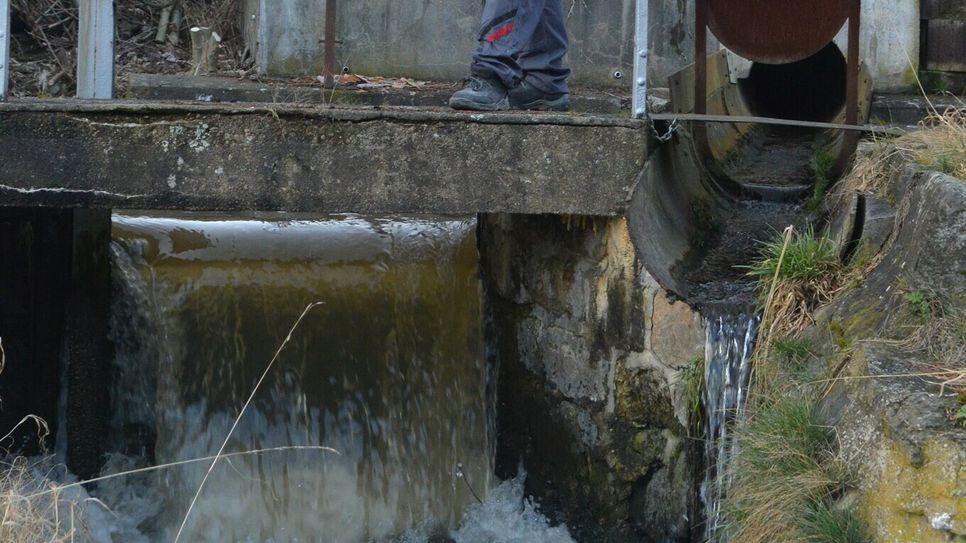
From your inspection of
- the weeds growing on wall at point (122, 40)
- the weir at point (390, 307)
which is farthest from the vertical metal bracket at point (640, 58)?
the weeds growing on wall at point (122, 40)

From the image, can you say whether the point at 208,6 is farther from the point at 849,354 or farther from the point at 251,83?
the point at 849,354

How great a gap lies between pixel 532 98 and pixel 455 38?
2.94m

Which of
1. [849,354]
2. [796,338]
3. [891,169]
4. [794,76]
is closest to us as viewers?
[849,354]

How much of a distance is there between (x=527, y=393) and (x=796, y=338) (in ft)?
4.75

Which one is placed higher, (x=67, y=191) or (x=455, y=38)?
(x=455, y=38)

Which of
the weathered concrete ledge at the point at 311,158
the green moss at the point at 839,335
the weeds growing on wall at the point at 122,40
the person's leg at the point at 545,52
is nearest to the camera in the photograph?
the green moss at the point at 839,335

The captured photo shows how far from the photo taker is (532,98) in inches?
172

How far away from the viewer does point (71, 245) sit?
15.5ft

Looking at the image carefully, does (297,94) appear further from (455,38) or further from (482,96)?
(482,96)

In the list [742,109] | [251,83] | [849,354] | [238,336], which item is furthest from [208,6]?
[849,354]

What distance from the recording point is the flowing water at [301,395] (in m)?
4.73

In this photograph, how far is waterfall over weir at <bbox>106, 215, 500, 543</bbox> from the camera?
4750 millimetres

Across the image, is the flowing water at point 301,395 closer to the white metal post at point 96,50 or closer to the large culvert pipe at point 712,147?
the white metal post at point 96,50

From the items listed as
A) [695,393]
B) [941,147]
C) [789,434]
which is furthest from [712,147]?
[789,434]
